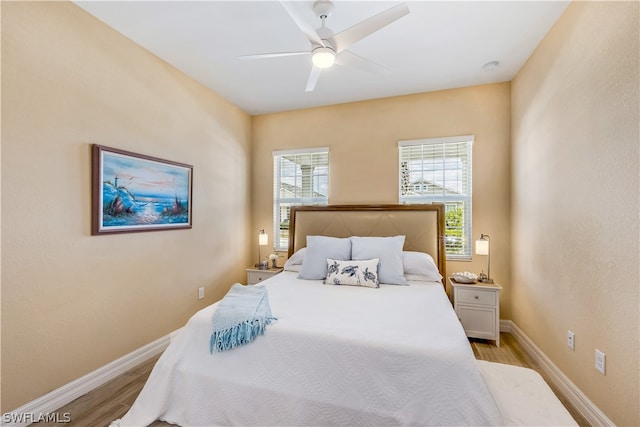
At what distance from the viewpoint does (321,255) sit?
301cm

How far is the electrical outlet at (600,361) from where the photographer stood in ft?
5.54

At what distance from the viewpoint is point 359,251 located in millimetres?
2969

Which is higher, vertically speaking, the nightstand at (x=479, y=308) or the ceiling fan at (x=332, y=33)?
the ceiling fan at (x=332, y=33)

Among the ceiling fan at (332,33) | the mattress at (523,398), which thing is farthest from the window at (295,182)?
the mattress at (523,398)

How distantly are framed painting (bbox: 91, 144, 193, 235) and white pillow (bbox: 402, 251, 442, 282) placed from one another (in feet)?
8.11

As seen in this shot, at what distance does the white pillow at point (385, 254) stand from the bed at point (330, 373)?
54 cm

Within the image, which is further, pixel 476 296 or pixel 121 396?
pixel 476 296

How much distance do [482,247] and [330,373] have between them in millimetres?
2407

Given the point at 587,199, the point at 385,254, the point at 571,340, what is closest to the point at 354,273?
the point at 385,254

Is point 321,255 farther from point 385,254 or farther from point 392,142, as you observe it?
point 392,142

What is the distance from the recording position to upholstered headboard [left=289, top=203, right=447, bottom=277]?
131 inches

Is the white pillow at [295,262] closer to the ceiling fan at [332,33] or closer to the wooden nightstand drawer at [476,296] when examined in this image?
the wooden nightstand drawer at [476,296]

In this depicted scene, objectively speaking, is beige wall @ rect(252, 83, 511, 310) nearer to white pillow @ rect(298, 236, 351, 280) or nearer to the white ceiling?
the white ceiling

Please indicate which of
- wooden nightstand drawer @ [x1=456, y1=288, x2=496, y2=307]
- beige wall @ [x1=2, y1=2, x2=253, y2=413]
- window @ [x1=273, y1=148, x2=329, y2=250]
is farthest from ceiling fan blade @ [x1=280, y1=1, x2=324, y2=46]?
wooden nightstand drawer @ [x1=456, y1=288, x2=496, y2=307]
